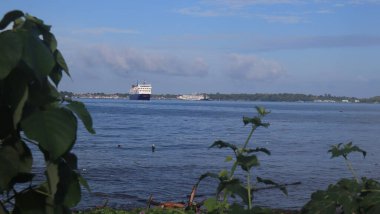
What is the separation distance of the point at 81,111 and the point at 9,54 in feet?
0.77

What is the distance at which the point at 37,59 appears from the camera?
1141mm

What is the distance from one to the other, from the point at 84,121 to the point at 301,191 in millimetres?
20721

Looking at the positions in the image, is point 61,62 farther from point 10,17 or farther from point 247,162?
point 247,162

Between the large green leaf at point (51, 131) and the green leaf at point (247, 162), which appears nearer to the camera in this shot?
the large green leaf at point (51, 131)

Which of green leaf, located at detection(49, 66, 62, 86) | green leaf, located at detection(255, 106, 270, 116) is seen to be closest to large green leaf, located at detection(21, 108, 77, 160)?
green leaf, located at detection(49, 66, 62, 86)

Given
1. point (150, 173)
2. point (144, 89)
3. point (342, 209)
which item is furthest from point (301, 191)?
point (144, 89)

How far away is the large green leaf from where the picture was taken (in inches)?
44.0

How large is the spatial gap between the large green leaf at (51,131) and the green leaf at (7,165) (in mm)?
114

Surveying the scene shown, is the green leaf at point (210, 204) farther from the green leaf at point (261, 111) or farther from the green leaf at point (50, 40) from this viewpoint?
the green leaf at point (50, 40)

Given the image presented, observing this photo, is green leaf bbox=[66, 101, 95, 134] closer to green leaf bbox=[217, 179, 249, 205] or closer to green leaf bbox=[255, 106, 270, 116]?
green leaf bbox=[217, 179, 249, 205]

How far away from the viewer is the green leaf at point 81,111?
125 cm

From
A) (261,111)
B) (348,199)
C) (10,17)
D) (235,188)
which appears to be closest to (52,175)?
(10,17)

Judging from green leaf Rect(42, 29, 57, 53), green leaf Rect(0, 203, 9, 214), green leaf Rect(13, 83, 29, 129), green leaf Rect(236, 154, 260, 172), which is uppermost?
green leaf Rect(42, 29, 57, 53)

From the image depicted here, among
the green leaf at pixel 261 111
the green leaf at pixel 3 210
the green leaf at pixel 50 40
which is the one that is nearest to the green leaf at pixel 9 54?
the green leaf at pixel 50 40
